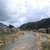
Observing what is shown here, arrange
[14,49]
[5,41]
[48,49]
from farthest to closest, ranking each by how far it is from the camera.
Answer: [5,41]
[14,49]
[48,49]

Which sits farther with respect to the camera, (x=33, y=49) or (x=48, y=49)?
(x=33, y=49)

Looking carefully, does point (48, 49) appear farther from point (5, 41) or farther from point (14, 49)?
point (5, 41)

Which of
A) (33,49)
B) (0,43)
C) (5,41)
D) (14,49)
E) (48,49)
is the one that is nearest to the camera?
(48,49)

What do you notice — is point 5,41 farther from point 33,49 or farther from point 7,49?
→ point 33,49

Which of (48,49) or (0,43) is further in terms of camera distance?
(0,43)

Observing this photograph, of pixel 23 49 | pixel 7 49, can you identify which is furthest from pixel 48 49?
pixel 7 49

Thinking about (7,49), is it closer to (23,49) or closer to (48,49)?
(23,49)

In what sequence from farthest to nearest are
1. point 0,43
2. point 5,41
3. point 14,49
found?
1. point 5,41
2. point 0,43
3. point 14,49

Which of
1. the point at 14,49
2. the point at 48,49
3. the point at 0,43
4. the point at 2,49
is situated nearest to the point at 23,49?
the point at 14,49

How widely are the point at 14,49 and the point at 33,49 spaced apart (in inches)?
308

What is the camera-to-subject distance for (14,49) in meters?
54.5

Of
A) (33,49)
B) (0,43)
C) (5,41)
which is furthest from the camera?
(5,41)

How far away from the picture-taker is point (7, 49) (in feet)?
180

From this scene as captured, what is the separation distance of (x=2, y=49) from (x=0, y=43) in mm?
13386
